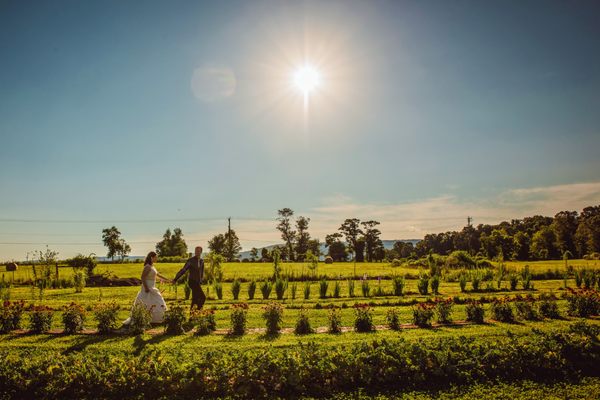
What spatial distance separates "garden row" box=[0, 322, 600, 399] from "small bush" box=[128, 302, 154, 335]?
101 inches

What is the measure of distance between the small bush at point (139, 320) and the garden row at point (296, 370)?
2.57m

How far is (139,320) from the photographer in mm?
9820

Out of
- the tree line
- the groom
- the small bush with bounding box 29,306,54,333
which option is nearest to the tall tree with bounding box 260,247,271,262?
the tree line

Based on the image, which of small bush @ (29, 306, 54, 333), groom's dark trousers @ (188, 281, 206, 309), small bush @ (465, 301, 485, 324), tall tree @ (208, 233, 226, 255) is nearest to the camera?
small bush @ (29, 306, 54, 333)

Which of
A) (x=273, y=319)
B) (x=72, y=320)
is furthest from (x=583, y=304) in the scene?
(x=72, y=320)

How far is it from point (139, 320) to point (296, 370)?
5.35m

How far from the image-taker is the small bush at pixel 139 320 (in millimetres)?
9828

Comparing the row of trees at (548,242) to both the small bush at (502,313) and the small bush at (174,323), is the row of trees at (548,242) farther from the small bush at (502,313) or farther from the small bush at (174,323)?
the small bush at (174,323)

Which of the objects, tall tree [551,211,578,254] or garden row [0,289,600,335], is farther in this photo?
tall tree [551,211,578,254]

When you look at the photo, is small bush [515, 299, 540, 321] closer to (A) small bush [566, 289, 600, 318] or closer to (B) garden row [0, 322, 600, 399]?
(A) small bush [566, 289, 600, 318]

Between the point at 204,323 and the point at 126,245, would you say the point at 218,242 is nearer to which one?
the point at 126,245

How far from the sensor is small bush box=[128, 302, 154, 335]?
9828mm

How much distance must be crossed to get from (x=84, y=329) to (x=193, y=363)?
18.7 ft

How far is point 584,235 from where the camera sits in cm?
6550
